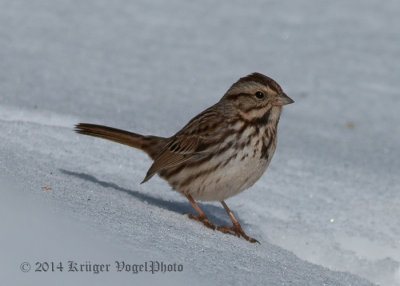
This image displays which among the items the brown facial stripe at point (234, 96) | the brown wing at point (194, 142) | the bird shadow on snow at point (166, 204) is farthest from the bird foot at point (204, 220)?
the brown facial stripe at point (234, 96)

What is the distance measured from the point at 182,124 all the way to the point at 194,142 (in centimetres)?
222

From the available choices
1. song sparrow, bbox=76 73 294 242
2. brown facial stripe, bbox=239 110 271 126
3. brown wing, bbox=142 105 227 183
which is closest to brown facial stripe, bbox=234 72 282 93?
song sparrow, bbox=76 73 294 242

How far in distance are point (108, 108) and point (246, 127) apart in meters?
2.71

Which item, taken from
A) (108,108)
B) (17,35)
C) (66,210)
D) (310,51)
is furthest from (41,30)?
(66,210)

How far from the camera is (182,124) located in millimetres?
7559

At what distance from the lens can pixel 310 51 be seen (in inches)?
384

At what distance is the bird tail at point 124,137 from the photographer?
5.90m

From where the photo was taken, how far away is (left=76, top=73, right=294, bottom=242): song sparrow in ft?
16.6

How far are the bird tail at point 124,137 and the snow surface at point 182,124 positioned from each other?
277mm

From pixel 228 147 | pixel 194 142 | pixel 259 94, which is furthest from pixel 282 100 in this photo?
pixel 194 142

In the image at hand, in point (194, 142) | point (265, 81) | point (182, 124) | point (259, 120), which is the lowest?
point (182, 124)

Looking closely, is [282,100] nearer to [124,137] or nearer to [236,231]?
[236,231]

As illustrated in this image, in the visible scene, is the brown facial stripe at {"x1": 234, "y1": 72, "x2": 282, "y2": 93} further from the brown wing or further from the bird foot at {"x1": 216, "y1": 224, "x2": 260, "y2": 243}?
the bird foot at {"x1": 216, "y1": 224, "x2": 260, "y2": 243}

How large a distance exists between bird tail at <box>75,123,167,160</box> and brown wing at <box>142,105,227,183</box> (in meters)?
0.23
